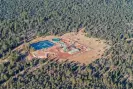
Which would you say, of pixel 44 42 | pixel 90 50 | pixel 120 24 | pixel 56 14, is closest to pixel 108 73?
pixel 90 50

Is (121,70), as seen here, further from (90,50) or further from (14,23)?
(14,23)

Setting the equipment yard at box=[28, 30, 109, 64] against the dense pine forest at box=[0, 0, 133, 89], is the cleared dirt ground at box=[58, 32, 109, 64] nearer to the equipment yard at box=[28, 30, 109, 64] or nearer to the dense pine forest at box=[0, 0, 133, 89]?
the equipment yard at box=[28, 30, 109, 64]

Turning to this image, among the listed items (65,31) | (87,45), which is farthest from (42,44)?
(87,45)

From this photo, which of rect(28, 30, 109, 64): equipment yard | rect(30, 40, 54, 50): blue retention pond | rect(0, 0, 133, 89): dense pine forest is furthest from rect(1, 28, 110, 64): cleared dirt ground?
rect(30, 40, 54, 50): blue retention pond

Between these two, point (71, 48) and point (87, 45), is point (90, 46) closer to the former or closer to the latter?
point (87, 45)

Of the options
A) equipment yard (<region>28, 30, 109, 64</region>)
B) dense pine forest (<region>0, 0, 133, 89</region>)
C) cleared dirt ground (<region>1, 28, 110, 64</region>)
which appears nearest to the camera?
dense pine forest (<region>0, 0, 133, 89</region>)

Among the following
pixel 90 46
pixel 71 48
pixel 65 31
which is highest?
pixel 65 31
